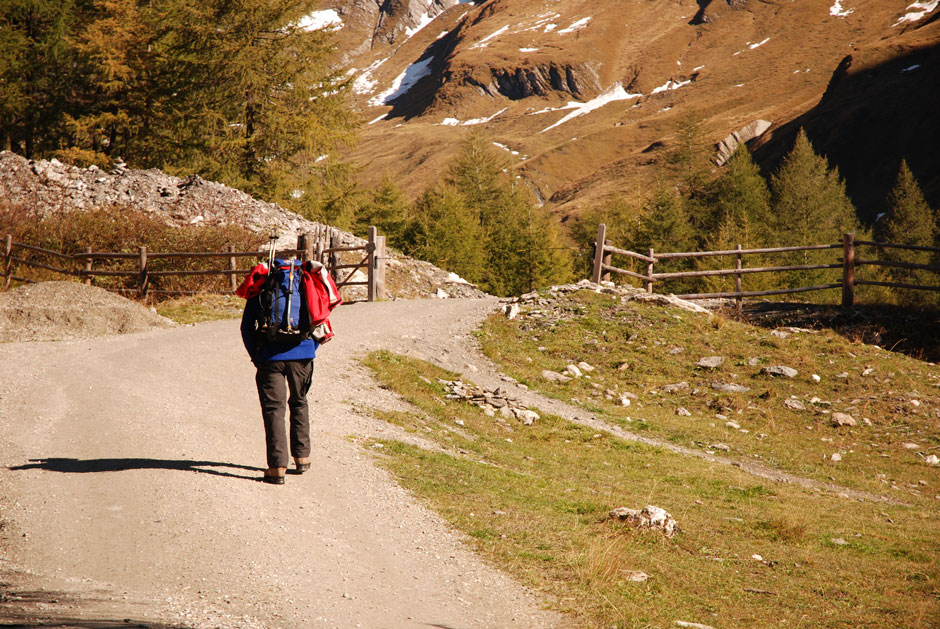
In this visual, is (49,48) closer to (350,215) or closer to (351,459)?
(350,215)

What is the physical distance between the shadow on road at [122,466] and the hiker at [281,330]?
619mm

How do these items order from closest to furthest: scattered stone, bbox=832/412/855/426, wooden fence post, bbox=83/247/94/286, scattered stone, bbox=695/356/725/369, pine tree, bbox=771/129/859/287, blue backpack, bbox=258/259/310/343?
blue backpack, bbox=258/259/310/343 < scattered stone, bbox=832/412/855/426 < scattered stone, bbox=695/356/725/369 < wooden fence post, bbox=83/247/94/286 < pine tree, bbox=771/129/859/287

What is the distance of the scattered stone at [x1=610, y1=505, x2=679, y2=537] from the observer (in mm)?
6829

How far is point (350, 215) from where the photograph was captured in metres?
34.4

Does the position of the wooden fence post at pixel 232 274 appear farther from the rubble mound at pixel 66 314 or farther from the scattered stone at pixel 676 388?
the scattered stone at pixel 676 388

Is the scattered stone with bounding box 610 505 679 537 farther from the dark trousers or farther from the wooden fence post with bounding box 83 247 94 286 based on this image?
the wooden fence post with bounding box 83 247 94 286

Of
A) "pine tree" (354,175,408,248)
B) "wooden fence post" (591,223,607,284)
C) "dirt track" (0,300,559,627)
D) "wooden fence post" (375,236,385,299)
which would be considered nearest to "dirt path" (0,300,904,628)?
"dirt track" (0,300,559,627)

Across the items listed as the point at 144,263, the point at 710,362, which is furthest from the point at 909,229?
the point at 144,263

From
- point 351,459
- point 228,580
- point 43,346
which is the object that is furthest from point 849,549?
point 43,346

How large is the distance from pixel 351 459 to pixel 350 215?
1082 inches

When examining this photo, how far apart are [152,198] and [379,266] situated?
9383 millimetres

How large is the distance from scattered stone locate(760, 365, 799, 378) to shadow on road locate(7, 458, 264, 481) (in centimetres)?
1118

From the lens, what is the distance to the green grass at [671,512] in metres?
5.47

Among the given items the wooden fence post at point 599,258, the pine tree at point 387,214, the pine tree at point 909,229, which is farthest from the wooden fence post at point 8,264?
the pine tree at point 909,229
